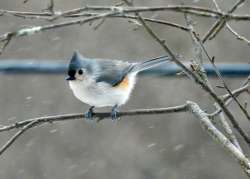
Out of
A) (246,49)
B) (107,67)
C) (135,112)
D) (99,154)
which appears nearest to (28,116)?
(99,154)

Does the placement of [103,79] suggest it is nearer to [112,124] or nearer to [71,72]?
[71,72]

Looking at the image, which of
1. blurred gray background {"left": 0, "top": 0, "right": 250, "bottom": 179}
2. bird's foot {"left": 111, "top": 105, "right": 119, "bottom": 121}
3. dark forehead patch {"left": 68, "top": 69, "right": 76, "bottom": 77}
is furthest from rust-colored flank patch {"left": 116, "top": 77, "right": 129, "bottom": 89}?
blurred gray background {"left": 0, "top": 0, "right": 250, "bottom": 179}

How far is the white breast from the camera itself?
11.8 feet

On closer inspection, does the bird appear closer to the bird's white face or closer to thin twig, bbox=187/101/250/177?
the bird's white face

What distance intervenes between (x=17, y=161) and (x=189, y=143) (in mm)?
1834

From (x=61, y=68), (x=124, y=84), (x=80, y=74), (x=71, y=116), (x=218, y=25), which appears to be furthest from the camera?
(x=124, y=84)

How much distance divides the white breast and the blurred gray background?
3.70 metres

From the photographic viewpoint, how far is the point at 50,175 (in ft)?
25.0

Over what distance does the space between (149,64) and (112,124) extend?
13.7 ft

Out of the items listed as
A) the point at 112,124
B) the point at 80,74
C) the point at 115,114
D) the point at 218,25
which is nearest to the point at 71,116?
the point at 115,114

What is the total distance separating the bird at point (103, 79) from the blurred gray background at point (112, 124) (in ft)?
11.7

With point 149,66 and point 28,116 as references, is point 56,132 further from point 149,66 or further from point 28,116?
point 149,66

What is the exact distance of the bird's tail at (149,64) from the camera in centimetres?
340

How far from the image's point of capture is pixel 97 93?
3646mm
